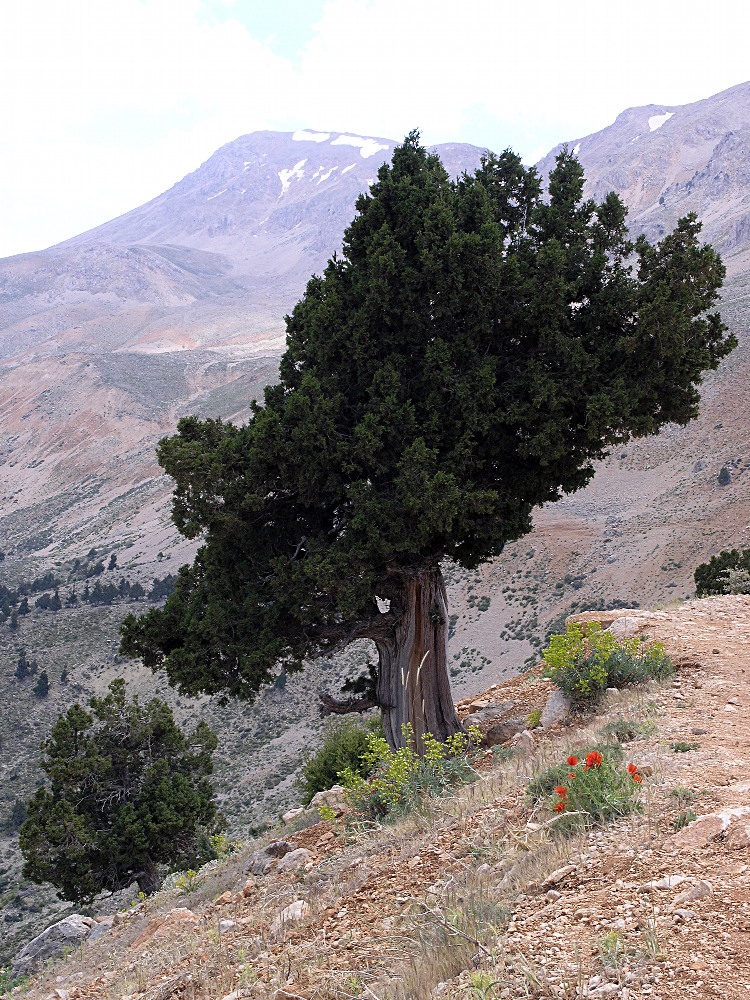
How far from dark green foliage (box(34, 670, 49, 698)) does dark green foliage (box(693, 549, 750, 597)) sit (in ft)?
93.2

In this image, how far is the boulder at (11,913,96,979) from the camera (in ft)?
32.8

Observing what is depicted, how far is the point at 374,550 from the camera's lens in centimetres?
928

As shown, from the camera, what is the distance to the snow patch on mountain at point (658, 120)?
16875 centimetres

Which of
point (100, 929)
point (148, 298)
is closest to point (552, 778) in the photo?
point (100, 929)

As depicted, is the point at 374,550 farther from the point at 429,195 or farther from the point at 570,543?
the point at 570,543

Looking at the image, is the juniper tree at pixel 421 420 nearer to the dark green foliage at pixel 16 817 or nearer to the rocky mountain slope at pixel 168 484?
the rocky mountain slope at pixel 168 484

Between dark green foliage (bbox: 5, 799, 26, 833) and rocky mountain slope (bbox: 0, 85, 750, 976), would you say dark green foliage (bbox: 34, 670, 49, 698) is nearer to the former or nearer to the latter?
rocky mountain slope (bbox: 0, 85, 750, 976)

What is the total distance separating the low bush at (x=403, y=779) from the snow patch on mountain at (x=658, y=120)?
622 ft

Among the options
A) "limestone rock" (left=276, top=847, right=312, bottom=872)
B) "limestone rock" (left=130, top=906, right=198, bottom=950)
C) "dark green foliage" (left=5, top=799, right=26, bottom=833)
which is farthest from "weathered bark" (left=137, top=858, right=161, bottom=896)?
"limestone rock" (left=276, top=847, right=312, bottom=872)

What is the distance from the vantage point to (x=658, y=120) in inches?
6811

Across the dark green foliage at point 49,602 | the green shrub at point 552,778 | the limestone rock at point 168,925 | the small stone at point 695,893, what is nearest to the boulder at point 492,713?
the limestone rock at point 168,925

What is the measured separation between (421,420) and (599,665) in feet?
12.8

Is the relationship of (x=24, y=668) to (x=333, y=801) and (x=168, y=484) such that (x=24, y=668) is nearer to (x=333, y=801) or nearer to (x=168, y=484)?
(x=333, y=801)

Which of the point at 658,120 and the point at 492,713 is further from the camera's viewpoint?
the point at 658,120
